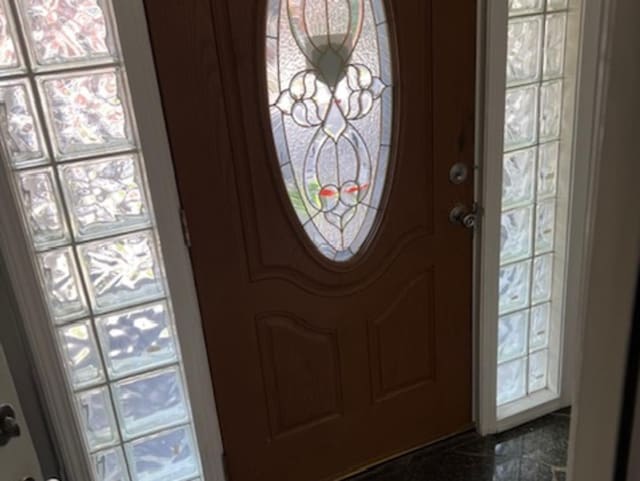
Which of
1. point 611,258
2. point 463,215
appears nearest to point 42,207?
point 463,215

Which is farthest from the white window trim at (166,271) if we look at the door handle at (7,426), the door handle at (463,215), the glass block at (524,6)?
the glass block at (524,6)

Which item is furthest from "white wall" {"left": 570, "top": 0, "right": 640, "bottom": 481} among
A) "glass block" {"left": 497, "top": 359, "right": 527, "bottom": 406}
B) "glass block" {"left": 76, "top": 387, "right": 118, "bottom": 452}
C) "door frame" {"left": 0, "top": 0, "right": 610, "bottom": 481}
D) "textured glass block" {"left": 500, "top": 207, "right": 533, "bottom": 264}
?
"glass block" {"left": 497, "top": 359, "right": 527, "bottom": 406}

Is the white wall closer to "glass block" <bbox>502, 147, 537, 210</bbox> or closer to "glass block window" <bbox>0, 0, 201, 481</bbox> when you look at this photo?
"glass block window" <bbox>0, 0, 201, 481</bbox>

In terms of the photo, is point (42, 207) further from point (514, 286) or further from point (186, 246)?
point (514, 286)

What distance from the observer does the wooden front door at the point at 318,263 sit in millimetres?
1519

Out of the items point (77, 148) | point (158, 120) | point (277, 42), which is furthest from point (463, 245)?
point (77, 148)

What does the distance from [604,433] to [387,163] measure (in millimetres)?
1283

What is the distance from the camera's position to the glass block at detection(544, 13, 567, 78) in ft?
6.03

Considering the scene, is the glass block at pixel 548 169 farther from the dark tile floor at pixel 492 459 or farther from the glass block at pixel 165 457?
the glass block at pixel 165 457

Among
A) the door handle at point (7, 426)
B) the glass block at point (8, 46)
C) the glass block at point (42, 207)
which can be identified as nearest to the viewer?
the door handle at point (7, 426)

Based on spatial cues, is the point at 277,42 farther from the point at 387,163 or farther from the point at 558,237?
the point at 558,237

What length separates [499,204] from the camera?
1946mm

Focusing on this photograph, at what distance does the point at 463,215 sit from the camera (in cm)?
193

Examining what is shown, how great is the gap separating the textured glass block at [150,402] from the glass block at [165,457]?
0.14ft
